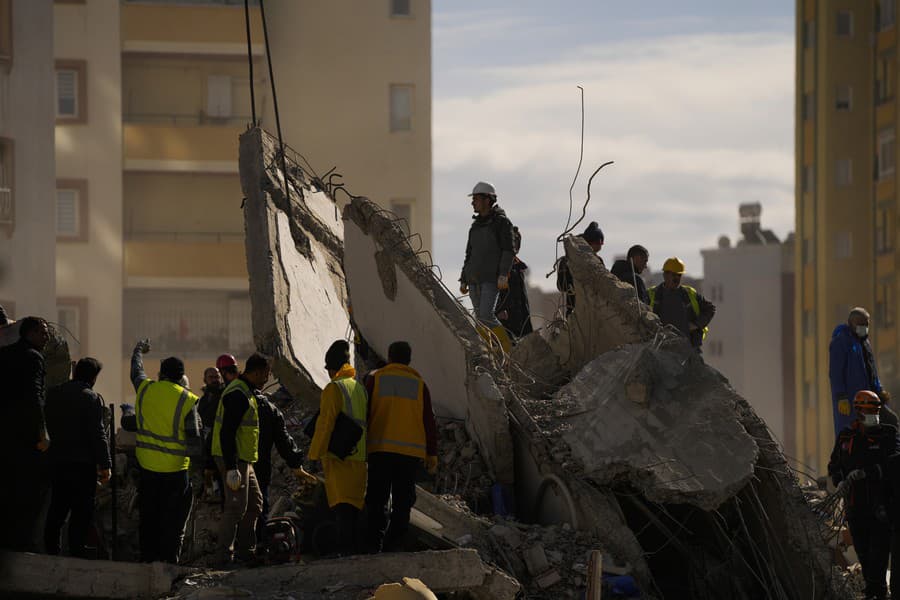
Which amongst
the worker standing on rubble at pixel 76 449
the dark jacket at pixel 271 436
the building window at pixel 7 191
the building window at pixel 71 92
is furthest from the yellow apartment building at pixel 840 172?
the worker standing on rubble at pixel 76 449

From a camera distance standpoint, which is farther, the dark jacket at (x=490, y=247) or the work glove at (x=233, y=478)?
the dark jacket at (x=490, y=247)

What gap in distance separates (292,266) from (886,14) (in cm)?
3589

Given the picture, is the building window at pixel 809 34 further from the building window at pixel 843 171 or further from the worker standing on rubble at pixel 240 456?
the worker standing on rubble at pixel 240 456

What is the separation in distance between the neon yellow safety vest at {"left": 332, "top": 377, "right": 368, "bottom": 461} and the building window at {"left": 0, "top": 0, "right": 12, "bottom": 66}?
2263 centimetres

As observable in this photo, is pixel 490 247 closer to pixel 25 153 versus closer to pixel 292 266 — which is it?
pixel 292 266

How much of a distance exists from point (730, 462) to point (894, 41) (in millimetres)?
37730

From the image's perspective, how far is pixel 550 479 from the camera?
1432 cm

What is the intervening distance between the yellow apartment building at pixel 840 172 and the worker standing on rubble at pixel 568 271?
34.6m

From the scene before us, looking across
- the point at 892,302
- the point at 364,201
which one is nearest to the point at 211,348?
the point at 892,302

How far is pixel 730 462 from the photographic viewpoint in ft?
46.5

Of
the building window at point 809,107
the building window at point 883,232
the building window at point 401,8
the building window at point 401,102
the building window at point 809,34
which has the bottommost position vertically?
the building window at point 883,232

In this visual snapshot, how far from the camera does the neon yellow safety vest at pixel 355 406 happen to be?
1179 cm

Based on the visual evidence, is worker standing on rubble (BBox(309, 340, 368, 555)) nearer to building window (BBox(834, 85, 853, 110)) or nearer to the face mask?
the face mask

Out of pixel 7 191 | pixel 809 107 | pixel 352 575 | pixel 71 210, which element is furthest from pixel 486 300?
pixel 809 107
